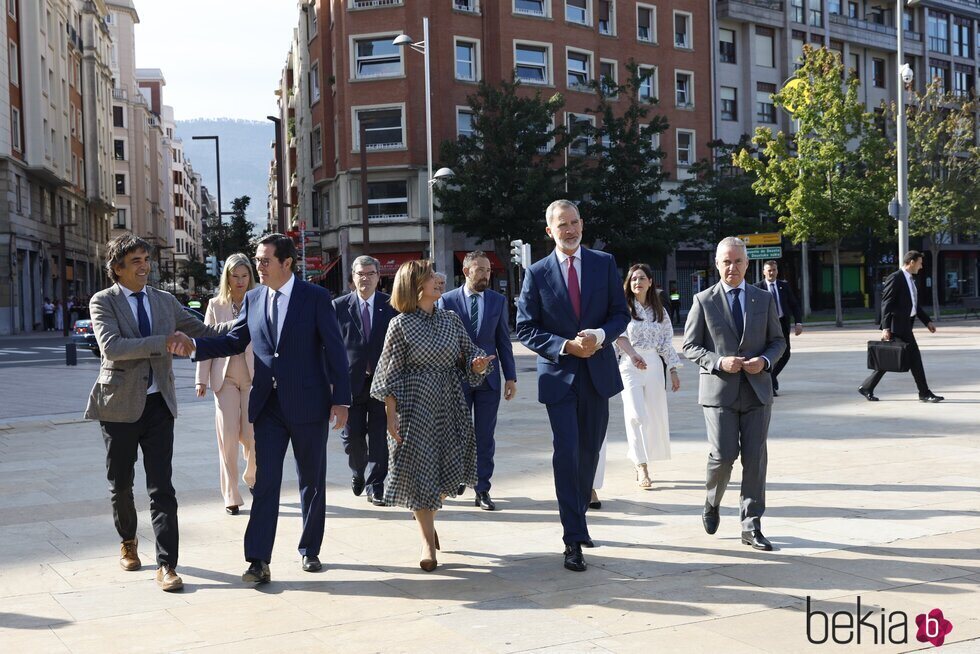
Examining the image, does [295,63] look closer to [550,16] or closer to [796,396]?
[550,16]

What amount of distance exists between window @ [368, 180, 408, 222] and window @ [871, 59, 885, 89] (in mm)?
31246

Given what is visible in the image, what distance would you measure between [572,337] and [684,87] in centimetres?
4657

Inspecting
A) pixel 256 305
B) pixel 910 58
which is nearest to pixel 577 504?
pixel 256 305

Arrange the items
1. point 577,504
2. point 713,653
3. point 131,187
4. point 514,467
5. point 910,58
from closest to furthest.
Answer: point 713,653 < point 577,504 < point 514,467 < point 910,58 < point 131,187

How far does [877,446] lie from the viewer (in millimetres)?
10148

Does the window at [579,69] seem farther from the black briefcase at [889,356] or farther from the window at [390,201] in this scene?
the black briefcase at [889,356]

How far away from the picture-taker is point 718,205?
44094 mm

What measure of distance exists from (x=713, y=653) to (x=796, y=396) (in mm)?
11108

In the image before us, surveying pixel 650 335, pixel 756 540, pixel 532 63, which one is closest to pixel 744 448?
pixel 756 540

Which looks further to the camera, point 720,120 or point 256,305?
point 720,120

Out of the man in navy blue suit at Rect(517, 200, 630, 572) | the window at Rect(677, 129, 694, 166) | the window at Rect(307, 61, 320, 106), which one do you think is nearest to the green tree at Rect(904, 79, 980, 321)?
the window at Rect(677, 129, 694, 166)

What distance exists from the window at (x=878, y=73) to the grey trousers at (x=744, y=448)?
189 feet

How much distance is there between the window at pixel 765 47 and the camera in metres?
53.5

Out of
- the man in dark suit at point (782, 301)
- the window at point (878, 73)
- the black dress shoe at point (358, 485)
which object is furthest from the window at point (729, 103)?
the black dress shoe at point (358, 485)
